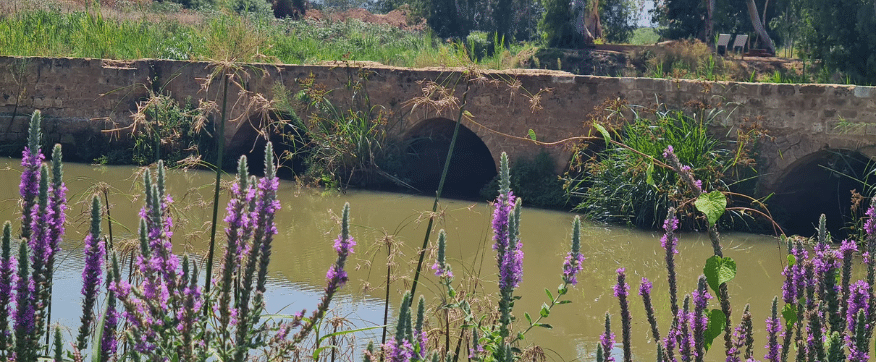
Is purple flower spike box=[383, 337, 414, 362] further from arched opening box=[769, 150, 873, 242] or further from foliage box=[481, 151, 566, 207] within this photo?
foliage box=[481, 151, 566, 207]

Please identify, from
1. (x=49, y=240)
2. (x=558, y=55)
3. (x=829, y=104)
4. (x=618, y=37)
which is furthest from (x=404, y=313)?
(x=618, y=37)

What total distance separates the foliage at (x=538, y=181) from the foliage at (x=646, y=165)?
50cm

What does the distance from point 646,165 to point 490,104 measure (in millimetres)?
2470

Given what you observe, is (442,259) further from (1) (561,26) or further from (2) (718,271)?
(1) (561,26)

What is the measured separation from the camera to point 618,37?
1267 inches

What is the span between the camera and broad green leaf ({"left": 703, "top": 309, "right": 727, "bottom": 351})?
120 inches

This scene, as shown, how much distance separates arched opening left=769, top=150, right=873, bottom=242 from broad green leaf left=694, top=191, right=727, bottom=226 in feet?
24.3

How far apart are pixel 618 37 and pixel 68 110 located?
2117 centimetres

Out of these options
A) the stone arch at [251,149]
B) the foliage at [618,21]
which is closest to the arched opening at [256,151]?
the stone arch at [251,149]

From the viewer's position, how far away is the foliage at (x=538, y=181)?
458 inches

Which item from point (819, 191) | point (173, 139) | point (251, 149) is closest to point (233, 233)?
point (819, 191)

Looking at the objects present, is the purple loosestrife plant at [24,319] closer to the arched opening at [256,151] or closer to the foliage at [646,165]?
the foliage at [646,165]

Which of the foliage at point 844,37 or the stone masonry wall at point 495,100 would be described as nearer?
the stone masonry wall at point 495,100

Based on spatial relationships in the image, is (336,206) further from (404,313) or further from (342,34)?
(342,34)
